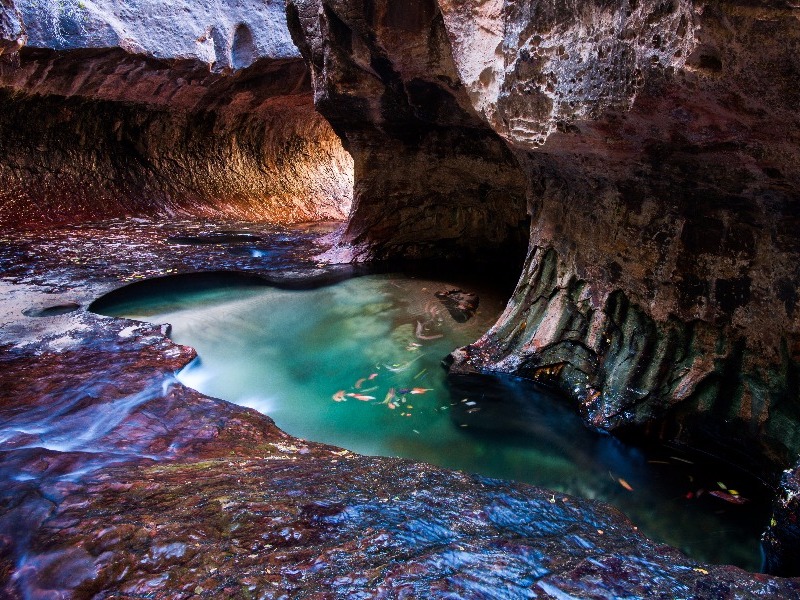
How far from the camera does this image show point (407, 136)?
7.75m

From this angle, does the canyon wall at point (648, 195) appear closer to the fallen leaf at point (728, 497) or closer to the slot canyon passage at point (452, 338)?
the slot canyon passage at point (452, 338)

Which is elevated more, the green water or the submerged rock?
the submerged rock

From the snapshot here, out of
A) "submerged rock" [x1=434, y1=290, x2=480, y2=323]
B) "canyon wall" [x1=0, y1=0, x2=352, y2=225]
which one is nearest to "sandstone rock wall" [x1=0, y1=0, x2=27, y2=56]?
"canyon wall" [x1=0, y1=0, x2=352, y2=225]

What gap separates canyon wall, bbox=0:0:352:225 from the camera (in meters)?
8.93

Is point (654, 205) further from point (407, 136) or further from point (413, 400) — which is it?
point (407, 136)

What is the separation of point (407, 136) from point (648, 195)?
4.23 meters

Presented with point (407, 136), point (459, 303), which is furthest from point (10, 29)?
point (459, 303)

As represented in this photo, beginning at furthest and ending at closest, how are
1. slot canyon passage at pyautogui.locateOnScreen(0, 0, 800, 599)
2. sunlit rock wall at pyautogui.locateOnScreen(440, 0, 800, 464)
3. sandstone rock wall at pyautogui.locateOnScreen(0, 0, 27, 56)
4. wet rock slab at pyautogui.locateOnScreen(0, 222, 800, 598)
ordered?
sandstone rock wall at pyautogui.locateOnScreen(0, 0, 27, 56) < sunlit rock wall at pyautogui.locateOnScreen(440, 0, 800, 464) < slot canyon passage at pyautogui.locateOnScreen(0, 0, 800, 599) < wet rock slab at pyautogui.locateOnScreen(0, 222, 800, 598)

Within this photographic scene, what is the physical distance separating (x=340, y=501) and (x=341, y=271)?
5.96 meters

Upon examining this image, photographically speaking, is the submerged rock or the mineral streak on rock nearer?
the mineral streak on rock

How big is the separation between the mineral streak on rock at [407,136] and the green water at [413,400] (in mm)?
1505

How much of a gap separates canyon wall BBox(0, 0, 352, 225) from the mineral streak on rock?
3.48m

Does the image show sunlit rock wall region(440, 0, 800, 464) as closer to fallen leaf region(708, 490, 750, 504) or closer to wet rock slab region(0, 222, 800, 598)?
fallen leaf region(708, 490, 750, 504)

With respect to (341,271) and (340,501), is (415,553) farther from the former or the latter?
(341,271)
